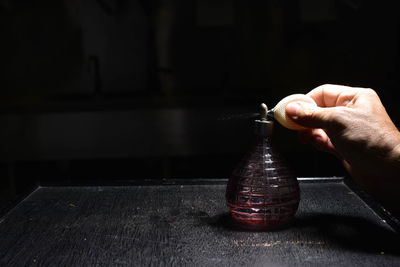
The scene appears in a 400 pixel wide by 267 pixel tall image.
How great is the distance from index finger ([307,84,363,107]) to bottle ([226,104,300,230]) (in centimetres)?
19

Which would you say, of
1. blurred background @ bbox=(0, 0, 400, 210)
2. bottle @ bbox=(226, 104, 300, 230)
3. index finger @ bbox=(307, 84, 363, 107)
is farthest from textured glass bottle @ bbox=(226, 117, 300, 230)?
blurred background @ bbox=(0, 0, 400, 210)

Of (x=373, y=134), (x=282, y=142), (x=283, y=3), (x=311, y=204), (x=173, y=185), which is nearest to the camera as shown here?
(x=373, y=134)

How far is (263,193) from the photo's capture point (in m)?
0.73

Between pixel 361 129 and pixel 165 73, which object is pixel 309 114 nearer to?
pixel 361 129

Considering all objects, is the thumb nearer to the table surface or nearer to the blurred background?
the table surface

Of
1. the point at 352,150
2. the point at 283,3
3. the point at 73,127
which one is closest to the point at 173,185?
the point at 352,150

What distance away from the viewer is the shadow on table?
26.6 inches

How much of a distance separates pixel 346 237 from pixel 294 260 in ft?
0.46

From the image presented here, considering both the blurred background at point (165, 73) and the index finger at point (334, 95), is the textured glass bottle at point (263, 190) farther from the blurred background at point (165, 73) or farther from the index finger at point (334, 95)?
the blurred background at point (165, 73)

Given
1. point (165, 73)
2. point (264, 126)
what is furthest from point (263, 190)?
point (165, 73)

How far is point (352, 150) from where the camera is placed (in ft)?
2.52

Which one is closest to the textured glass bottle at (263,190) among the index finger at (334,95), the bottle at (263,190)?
the bottle at (263,190)

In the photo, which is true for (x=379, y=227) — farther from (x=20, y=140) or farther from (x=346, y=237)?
(x=20, y=140)

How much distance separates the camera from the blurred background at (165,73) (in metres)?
1.83
